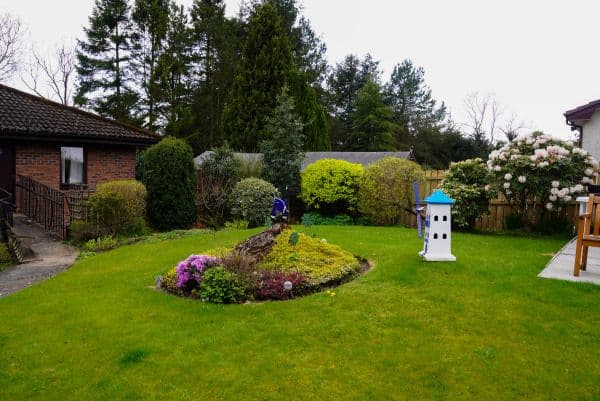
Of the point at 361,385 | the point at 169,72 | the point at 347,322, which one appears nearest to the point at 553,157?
the point at 347,322

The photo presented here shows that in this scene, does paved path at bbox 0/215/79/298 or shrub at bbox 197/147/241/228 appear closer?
paved path at bbox 0/215/79/298

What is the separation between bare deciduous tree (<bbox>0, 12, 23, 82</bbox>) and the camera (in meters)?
27.8

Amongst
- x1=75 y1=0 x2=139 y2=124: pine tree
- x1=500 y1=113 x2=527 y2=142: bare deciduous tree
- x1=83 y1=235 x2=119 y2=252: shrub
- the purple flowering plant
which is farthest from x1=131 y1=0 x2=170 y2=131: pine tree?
x1=500 y1=113 x2=527 y2=142: bare deciduous tree

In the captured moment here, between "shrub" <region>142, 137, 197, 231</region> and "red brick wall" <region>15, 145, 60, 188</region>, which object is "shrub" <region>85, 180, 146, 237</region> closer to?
"shrub" <region>142, 137, 197, 231</region>

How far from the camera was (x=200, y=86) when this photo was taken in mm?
33875

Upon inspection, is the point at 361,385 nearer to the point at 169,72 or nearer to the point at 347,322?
the point at 347,322

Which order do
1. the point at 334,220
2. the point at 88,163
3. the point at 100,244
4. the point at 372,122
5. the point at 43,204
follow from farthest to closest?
the point at 372,122
the point at 88,163
the point at 334,220
the point at 43,204
the point at 100,244

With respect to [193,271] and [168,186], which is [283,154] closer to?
[168,186]

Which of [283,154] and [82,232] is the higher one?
[283,154]

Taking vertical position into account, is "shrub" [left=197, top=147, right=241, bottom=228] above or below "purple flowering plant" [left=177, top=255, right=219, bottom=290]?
above

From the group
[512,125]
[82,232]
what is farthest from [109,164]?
[512,125]

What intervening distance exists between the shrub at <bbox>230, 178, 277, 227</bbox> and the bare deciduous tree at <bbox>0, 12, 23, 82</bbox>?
22367 millimetres

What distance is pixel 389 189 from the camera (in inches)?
558

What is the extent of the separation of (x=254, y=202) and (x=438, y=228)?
7.94 metres
